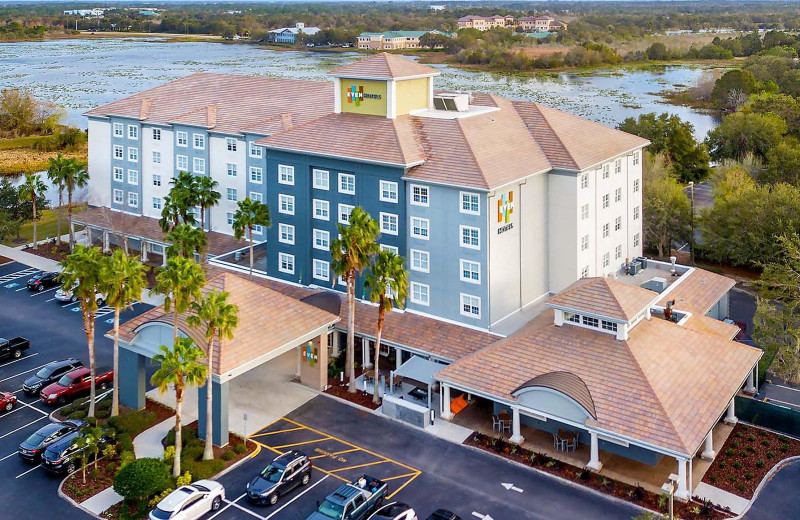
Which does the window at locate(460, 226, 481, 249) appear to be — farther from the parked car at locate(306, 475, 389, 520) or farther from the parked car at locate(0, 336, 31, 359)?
the parked car at locate(0, 336, 31, 359)

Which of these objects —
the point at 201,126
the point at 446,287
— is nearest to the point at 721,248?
the point at 446,287

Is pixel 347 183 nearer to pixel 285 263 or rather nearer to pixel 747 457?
pixel 285 263

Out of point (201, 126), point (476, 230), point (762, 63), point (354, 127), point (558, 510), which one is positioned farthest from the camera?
point (762, 63)

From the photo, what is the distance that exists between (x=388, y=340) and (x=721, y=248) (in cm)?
3466

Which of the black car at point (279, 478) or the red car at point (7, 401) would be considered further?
the red car at point (7, 401)

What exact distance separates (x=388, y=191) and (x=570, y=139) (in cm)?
1321

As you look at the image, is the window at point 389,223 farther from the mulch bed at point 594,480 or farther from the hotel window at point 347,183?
the mulch bed at point 594,480

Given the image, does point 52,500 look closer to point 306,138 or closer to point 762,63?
point 306,138

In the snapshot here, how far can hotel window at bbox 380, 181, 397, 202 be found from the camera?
51.8 metres

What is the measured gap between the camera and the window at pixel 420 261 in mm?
51266

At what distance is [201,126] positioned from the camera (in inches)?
2694

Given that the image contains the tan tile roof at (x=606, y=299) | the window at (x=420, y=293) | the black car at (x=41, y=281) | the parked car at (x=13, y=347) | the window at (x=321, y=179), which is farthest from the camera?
the black car at (x=41, y=281)

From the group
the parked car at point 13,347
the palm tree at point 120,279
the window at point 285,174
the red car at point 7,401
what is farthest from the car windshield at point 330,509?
the parked car at point 13,347

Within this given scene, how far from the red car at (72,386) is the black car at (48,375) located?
2.55ft
